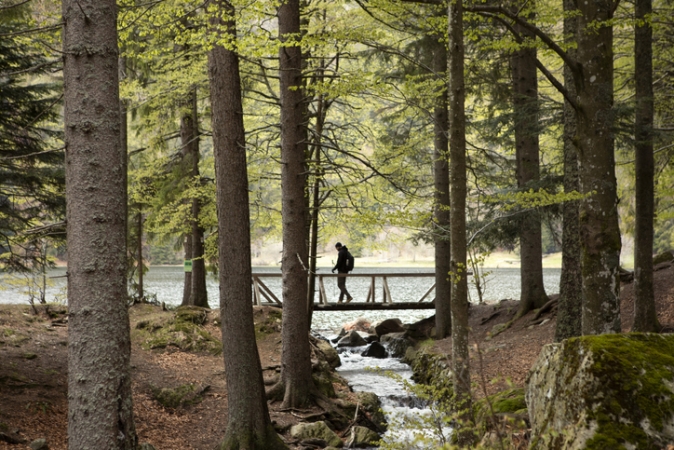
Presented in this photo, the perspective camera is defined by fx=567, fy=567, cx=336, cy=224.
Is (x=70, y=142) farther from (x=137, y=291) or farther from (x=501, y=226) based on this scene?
(x=137, y=291)

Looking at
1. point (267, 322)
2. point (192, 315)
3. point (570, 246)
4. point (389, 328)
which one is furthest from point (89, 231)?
point (389, 328)

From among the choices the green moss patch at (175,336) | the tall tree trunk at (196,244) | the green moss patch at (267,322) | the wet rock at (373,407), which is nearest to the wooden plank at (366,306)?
the green moss patch at (267,322)

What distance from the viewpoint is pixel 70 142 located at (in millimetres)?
3594

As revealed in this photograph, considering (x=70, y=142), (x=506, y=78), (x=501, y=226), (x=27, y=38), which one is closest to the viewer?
(x=70, y=142)

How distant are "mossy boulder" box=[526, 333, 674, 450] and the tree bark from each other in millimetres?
4702

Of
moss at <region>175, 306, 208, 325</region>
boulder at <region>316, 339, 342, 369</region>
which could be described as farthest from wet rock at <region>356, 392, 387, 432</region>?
moss at <region>175, 306, 208, 325</region>

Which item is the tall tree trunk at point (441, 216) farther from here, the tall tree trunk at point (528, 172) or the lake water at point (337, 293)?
the lake water at point (337, 293)

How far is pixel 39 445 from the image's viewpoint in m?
5.36

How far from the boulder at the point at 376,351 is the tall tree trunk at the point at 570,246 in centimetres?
653

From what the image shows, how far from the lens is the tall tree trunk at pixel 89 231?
3564 mm

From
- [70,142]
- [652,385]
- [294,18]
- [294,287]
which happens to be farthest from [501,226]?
[70,142]

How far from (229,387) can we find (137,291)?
10.3 metres

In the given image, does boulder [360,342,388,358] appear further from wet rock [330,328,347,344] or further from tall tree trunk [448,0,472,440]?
tall tree trunk [448,0,472,440]

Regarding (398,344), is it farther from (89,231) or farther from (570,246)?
(89,231)
